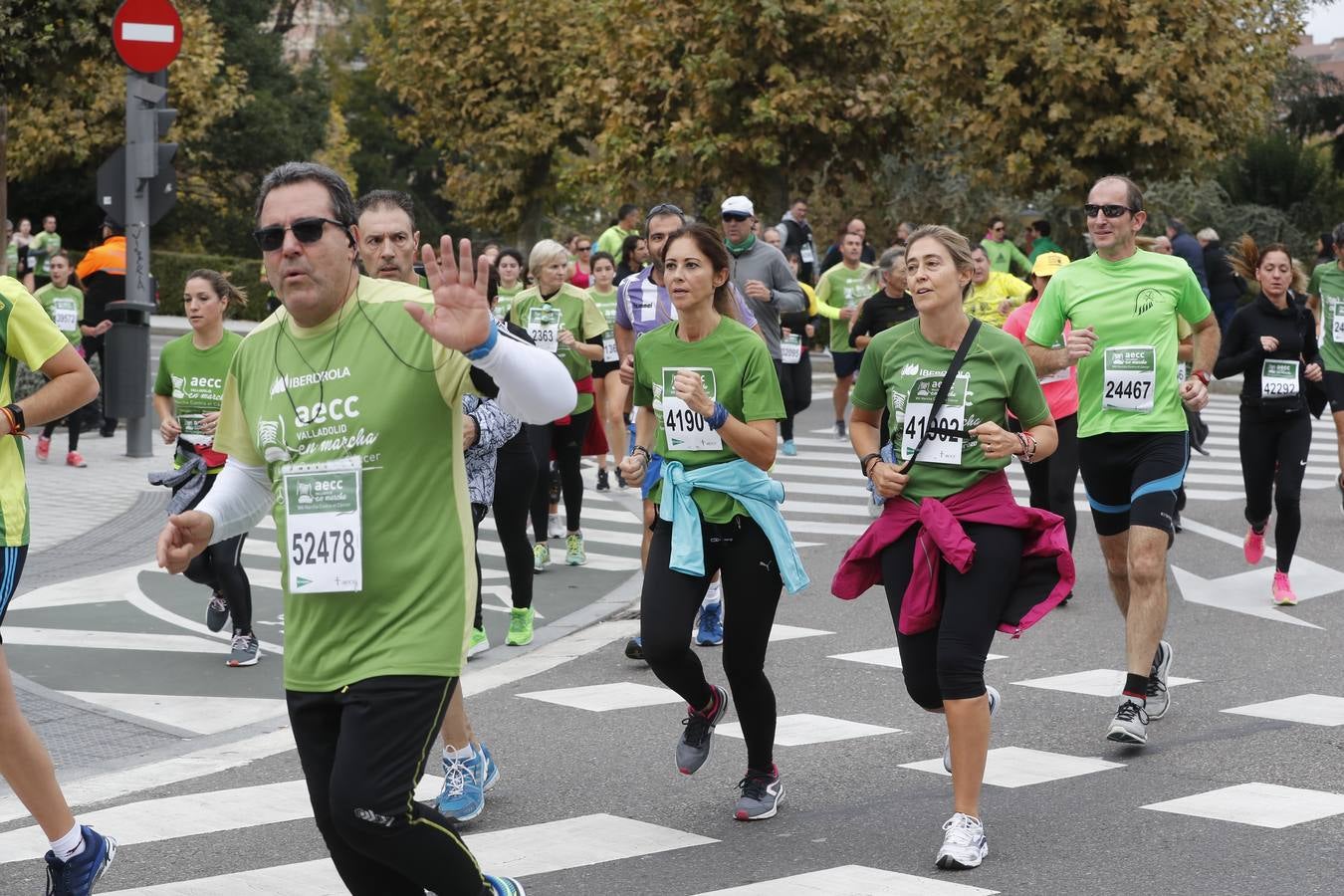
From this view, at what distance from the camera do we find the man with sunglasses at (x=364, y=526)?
3.88 meters

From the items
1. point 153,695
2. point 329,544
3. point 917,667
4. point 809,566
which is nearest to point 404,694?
point 329,544

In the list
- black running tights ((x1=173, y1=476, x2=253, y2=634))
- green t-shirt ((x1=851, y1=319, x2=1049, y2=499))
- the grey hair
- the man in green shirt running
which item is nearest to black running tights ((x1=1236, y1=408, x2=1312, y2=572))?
the man in green shirt running

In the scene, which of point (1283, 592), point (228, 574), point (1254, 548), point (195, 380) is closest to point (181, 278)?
point (1254, 548)

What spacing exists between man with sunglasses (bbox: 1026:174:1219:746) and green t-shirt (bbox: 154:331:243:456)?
374 cm

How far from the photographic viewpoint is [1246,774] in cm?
656

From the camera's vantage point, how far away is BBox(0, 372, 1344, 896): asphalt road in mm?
5422

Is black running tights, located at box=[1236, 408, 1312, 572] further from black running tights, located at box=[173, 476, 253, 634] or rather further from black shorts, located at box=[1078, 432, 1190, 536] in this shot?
black running tights, located at box=[173, 476, 253, 634]

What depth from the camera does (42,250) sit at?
29.8 m

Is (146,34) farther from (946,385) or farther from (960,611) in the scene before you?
(960,611)

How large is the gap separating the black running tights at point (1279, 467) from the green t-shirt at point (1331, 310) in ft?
5.03

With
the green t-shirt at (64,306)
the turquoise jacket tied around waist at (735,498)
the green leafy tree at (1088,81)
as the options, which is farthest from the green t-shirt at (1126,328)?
the green leafy tree at (1088,81)

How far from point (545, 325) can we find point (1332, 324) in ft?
16.5

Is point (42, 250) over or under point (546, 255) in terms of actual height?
under

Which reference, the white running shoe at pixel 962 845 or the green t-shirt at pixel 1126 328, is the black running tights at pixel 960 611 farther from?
the green t-shirt at pixel 1126 328
